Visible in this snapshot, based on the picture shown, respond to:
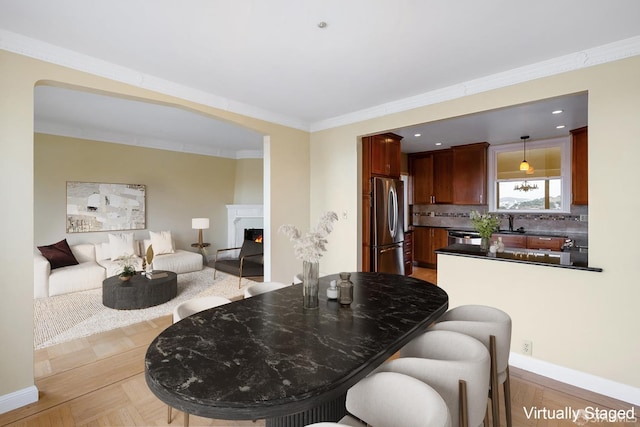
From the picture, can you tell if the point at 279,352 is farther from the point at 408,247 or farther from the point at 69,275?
the point at 408,247

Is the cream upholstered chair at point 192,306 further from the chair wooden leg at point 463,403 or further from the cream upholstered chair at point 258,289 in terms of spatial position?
the chair wooden leg at point 463,403

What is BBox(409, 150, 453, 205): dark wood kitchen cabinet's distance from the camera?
6.46 meters

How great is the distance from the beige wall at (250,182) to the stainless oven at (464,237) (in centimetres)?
442

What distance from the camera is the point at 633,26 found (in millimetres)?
2023

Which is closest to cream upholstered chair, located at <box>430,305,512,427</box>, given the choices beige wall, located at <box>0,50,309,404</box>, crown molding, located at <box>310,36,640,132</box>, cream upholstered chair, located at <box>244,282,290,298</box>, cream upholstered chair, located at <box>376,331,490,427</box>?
cream upholstered chair, located at <box>376,331,490,427</box>

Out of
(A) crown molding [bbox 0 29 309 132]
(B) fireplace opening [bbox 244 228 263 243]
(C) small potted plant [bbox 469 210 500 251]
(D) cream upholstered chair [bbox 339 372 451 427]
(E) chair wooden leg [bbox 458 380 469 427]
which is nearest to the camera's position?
(D) cream upholstered chair [bbox 339 372 451 427]

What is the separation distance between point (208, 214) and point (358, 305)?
19.6 feet

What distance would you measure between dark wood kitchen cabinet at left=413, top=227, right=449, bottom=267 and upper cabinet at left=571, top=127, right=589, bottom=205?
233cm

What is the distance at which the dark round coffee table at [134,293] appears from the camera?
13.0 ft


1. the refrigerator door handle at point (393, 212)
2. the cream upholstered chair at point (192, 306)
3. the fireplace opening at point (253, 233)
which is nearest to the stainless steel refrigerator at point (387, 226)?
the refrigerator door handle at point (393, 212)

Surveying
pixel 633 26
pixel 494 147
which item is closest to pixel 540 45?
pixel 633 26

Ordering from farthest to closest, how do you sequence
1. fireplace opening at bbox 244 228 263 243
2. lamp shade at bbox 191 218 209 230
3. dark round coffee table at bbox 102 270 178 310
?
fireplace opening at bbox 244 228 263 243, lamp shade at bbox 191 218 209 230, dark round coffee table at bbox 102 270 178 310

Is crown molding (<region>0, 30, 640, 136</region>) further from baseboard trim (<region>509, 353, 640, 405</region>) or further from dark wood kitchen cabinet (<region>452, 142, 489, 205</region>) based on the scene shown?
dark wood kitchen cabinet (<region>452, 142, 489, 205</region>)

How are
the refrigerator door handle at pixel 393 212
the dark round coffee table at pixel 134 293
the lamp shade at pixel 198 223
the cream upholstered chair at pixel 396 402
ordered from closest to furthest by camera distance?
the cream upholstered chair at pixel 396 402, the dark round coffee table at pixel 134 293, the refrigerator door handle at pixel 393 212, the lamp shade at pixel 198 223
